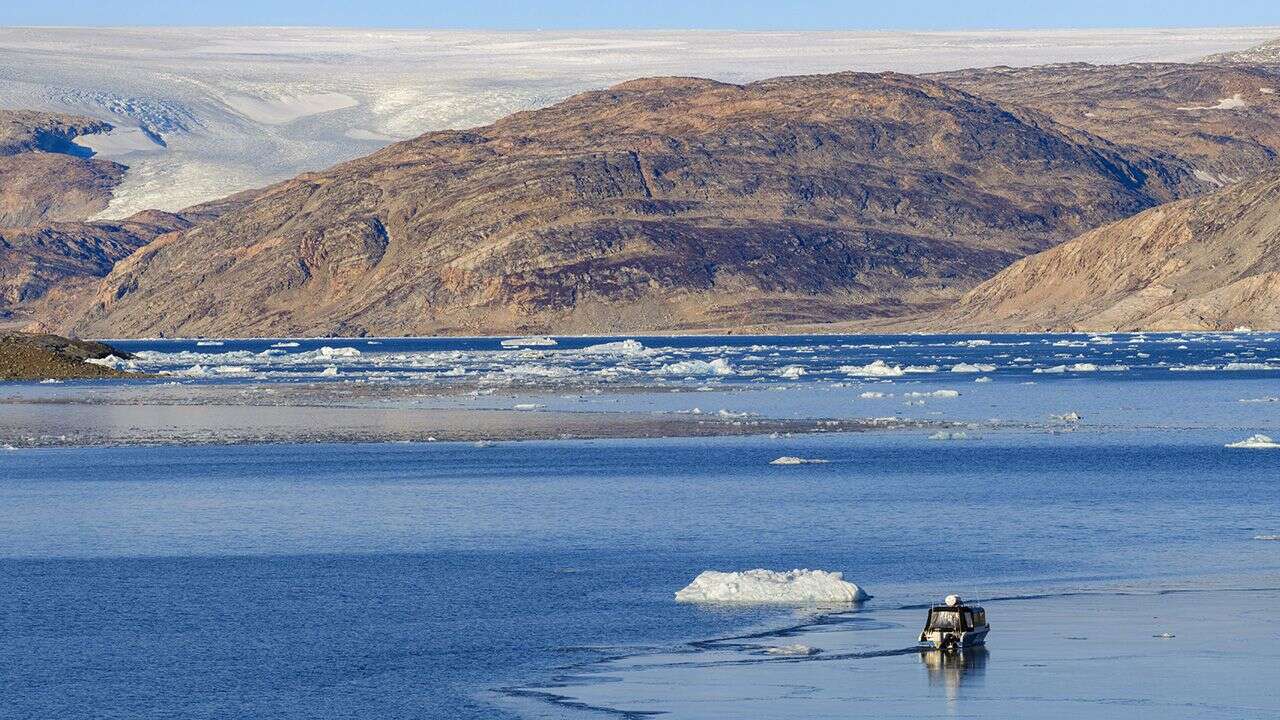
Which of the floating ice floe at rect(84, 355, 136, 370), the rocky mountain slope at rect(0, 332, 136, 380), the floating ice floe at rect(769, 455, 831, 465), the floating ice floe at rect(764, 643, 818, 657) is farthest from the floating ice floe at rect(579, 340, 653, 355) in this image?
the floating ice floe at rect(764, 643, 818, 657)

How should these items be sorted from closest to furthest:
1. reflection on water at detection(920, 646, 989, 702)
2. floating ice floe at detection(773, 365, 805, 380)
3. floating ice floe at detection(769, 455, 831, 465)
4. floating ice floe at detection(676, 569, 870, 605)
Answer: reflection on water at detection(920, 646, 989, 702)
floating ice floe at detection(676, 569, 870, 605)
floating ice floe at detection(769, 455, 831, 465)
floating ice floe at detection(773, 365, 805, 380)

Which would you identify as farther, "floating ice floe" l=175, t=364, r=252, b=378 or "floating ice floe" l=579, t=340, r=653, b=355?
"floating ice floe" l=579, t=340, r=653, b=355

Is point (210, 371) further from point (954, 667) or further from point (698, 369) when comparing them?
point (954, 667)

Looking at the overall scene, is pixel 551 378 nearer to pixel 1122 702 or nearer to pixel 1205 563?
pixel 1205 563

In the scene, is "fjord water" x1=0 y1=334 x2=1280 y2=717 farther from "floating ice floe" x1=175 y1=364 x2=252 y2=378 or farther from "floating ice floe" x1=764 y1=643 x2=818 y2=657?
"floating ice floe" x1=175 y1=364 x2=252 y2=378

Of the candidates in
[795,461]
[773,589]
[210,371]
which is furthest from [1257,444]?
[210,371]

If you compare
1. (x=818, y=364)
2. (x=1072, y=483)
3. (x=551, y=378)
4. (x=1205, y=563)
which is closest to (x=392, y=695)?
(x=1205, y=563)
